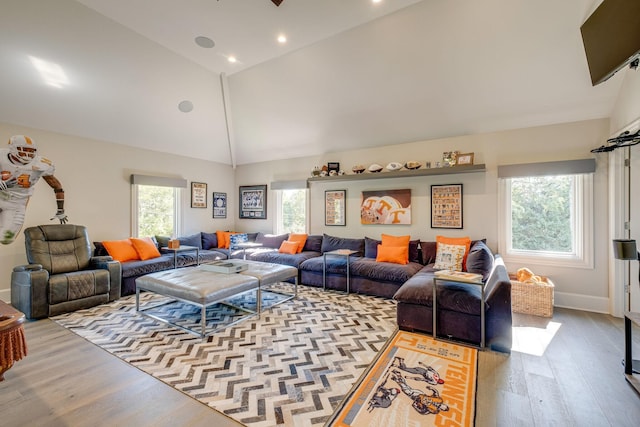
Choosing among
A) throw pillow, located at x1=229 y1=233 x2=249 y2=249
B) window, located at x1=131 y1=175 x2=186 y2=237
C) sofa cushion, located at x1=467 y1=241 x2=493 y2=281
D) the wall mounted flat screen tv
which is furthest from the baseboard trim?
window, located at x1=131 y1=175 x2=186 y2=237

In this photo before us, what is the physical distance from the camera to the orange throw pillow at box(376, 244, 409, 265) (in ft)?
14.6

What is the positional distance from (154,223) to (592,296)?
732cm

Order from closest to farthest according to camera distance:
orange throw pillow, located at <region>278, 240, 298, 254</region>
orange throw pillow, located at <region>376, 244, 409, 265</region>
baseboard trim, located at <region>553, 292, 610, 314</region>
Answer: baseboard trim, located at <region>553, 292, 610, 314</region>
orange throw pillow, located at <region>376, 244, 409, 265</region>
orange throw pillow, located at <region>278, 240, 298, 254</region>

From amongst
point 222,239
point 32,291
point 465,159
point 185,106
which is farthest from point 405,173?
point 32,291

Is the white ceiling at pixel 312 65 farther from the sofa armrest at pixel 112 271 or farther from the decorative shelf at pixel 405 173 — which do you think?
the sofa armrest at pixel 112 271

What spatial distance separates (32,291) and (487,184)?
20.5 ft

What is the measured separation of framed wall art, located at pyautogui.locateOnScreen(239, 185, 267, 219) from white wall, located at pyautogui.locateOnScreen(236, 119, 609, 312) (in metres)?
1.36

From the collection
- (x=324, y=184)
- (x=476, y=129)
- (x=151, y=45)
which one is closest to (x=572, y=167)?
(x=476, y=129)

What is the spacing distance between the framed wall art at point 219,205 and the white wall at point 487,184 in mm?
2364

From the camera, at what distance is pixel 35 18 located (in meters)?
3.12

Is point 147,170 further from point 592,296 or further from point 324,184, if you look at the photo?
point 592,296

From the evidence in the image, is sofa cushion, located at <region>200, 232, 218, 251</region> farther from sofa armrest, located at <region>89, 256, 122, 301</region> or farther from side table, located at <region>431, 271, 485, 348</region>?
side table, located at <region>431, 271, 485, 348</region>

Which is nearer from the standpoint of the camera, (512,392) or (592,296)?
(512,392)

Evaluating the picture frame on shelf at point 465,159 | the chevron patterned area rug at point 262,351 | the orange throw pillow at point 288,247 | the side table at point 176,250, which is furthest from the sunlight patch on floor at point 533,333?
the side table at point 176,250
